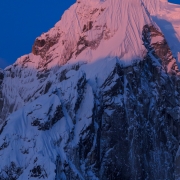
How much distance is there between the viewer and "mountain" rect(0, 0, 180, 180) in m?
33.2

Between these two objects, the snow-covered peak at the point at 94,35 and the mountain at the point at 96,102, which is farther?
the snow-covered peak at the point at 94,35

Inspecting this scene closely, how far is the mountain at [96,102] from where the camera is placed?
33188 mm

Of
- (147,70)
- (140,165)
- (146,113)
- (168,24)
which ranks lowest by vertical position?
(140,165)

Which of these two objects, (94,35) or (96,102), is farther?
(94,35)

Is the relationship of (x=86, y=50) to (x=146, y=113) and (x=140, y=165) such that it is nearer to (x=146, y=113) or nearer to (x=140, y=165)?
(x=146, y=113)

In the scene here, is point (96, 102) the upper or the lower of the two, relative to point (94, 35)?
lower

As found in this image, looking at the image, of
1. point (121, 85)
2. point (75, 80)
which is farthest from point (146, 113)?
point (75, 80)

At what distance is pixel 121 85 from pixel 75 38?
626 cm

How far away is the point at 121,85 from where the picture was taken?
35.6 m

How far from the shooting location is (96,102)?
3481 cm

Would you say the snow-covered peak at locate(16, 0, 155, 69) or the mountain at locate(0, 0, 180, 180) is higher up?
the snow-covered peak at locate(16, 0, 155, 69)

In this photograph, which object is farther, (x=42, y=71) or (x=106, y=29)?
(x=42, y=71)

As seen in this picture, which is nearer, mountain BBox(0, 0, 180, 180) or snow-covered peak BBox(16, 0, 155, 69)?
→ mountain BBox(0, 0, 180, 180)

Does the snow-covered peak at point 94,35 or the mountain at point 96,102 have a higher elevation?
the snow-covered peak at point 94,35
